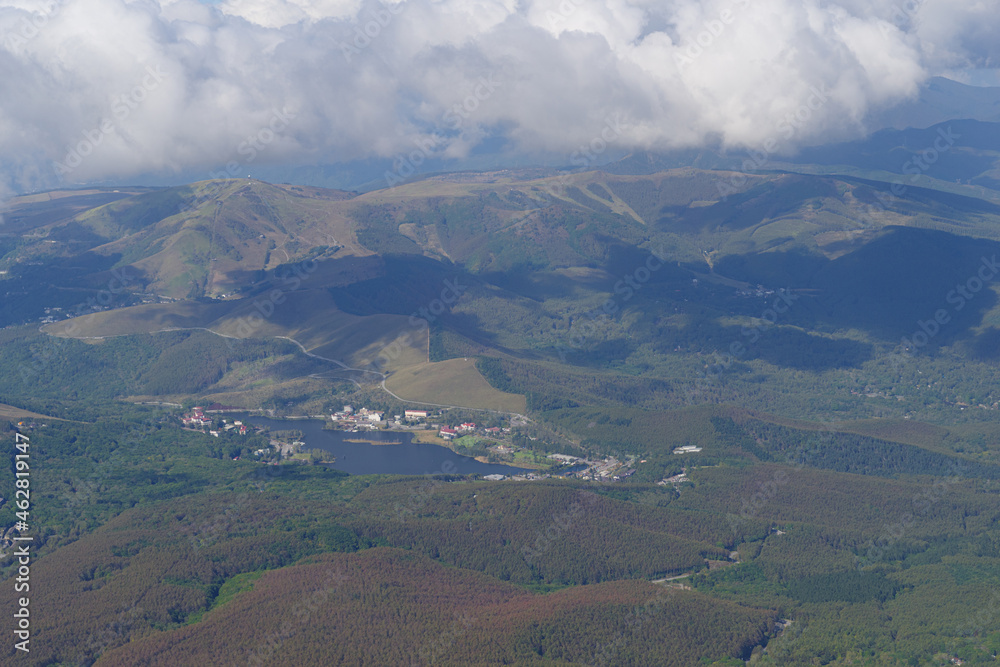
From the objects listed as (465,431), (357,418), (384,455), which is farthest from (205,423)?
(465,431)

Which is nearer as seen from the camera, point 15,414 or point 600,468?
point 15,414

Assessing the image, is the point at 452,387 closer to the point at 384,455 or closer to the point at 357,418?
the point at 357,418

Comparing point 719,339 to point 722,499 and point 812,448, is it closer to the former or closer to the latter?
point 812,448

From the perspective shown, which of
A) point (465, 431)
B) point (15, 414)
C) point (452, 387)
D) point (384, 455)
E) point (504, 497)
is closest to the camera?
point (504, 497)

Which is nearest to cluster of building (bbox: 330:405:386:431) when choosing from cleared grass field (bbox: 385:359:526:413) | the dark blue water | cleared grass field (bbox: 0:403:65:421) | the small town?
the small town

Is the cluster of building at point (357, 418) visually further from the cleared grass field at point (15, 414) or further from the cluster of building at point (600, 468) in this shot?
the cleared grass field at point (15, 414)

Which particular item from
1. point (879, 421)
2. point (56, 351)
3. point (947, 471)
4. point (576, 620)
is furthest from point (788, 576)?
point (56, 351)

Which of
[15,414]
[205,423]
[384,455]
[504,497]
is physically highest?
[15,414]

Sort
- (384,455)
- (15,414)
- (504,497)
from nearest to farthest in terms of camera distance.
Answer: (504,497) → (15,414) → (384,455)
